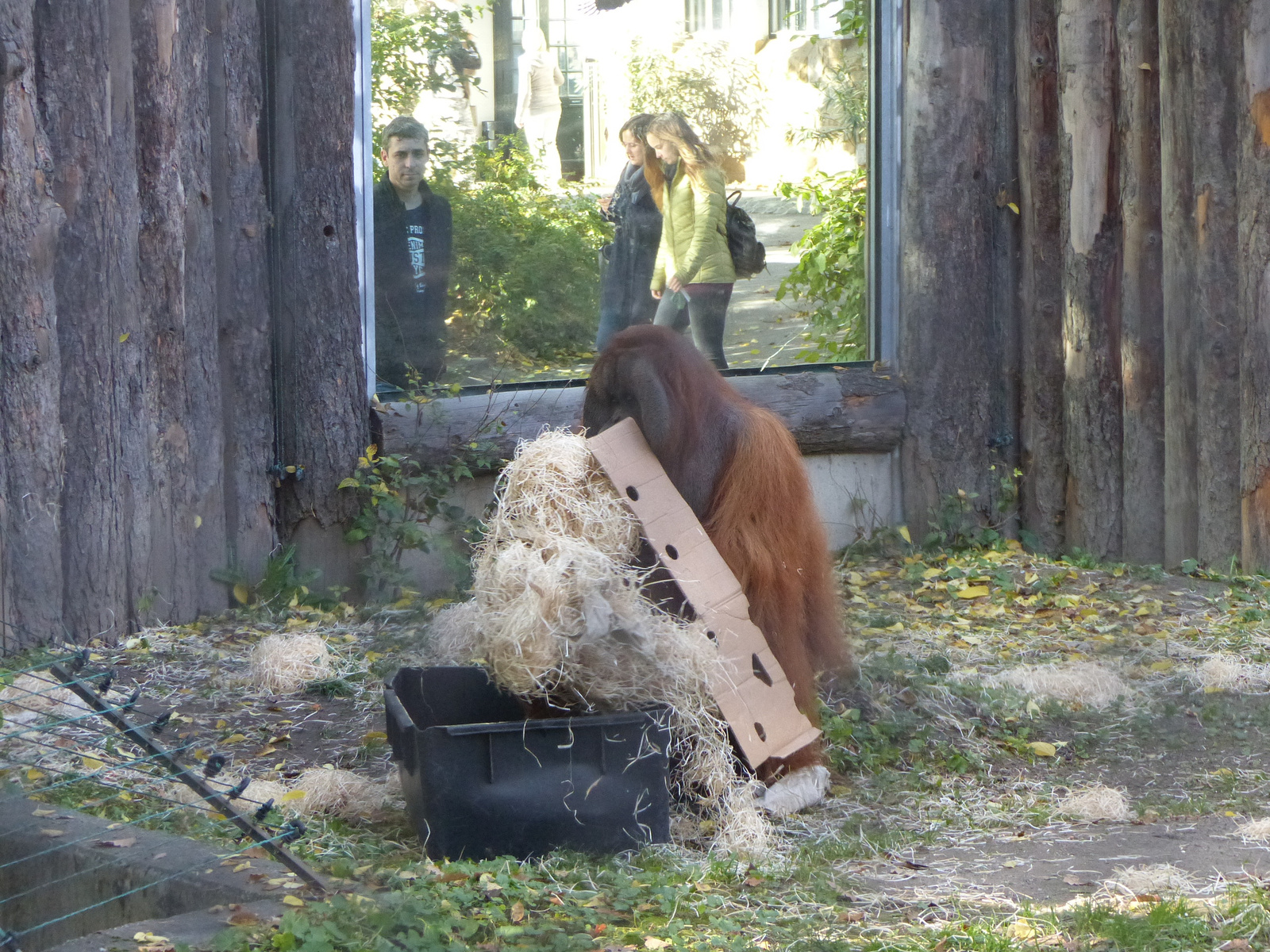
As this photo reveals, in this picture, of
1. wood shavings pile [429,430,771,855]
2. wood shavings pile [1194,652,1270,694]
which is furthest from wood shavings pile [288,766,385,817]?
wood shavings pile [1194,652,1270,694]

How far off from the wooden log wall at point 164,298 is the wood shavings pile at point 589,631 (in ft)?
5.55

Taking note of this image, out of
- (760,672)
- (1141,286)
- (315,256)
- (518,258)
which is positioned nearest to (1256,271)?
(1141,286)

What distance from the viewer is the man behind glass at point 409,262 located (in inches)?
233

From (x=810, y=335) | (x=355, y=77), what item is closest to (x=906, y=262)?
(x=810, y=335)

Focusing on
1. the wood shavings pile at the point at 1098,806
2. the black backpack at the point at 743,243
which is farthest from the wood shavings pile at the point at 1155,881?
the black backpack at the point at 743,243

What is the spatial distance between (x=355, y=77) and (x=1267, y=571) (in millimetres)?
4090

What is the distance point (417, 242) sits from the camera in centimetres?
602

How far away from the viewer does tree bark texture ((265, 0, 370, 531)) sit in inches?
214

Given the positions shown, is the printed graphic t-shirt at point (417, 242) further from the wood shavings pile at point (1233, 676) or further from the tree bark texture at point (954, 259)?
the wood shavings pile at point (1233, 676)

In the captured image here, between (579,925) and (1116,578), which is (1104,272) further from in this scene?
(579,925)

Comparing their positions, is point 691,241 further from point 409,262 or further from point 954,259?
point 409,262

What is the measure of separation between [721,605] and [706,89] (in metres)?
3.59

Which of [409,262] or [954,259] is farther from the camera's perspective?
[954,259]

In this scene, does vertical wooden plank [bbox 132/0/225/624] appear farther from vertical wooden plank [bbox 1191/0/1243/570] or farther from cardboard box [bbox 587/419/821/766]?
vertical wooden plank [bbox 1191/0/1243/570]
